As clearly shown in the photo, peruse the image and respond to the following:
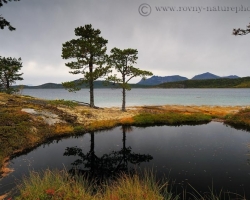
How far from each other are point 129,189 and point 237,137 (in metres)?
17.2

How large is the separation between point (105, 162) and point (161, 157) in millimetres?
4498

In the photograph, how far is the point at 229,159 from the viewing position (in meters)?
14.0

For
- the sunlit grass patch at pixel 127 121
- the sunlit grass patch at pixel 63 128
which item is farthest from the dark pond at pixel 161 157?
the sunlit grass patch at pixel 127 121

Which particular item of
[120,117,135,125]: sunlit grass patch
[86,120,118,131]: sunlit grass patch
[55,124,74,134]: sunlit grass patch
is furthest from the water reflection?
[120,117,135,125]: sunlit grass patch

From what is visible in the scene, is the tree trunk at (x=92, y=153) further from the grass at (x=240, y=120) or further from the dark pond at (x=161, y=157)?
the grass at (x=240, y=120)

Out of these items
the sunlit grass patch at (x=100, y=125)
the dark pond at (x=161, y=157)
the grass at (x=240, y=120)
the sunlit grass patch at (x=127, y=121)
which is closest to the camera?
the dark pond at (x=161, y=157)

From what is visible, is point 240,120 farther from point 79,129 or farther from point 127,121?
point 79,129

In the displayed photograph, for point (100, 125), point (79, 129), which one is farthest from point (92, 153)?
point (100, 125)

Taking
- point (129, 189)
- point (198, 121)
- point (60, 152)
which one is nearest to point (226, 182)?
point (129, 189)

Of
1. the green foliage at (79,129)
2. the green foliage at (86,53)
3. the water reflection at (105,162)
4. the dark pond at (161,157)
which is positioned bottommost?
the water reflection at (105,162)

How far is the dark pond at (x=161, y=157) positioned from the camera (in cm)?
1123

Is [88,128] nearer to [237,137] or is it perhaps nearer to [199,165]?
[199,165]

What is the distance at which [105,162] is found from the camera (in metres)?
14.1

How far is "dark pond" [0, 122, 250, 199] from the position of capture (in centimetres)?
1123
